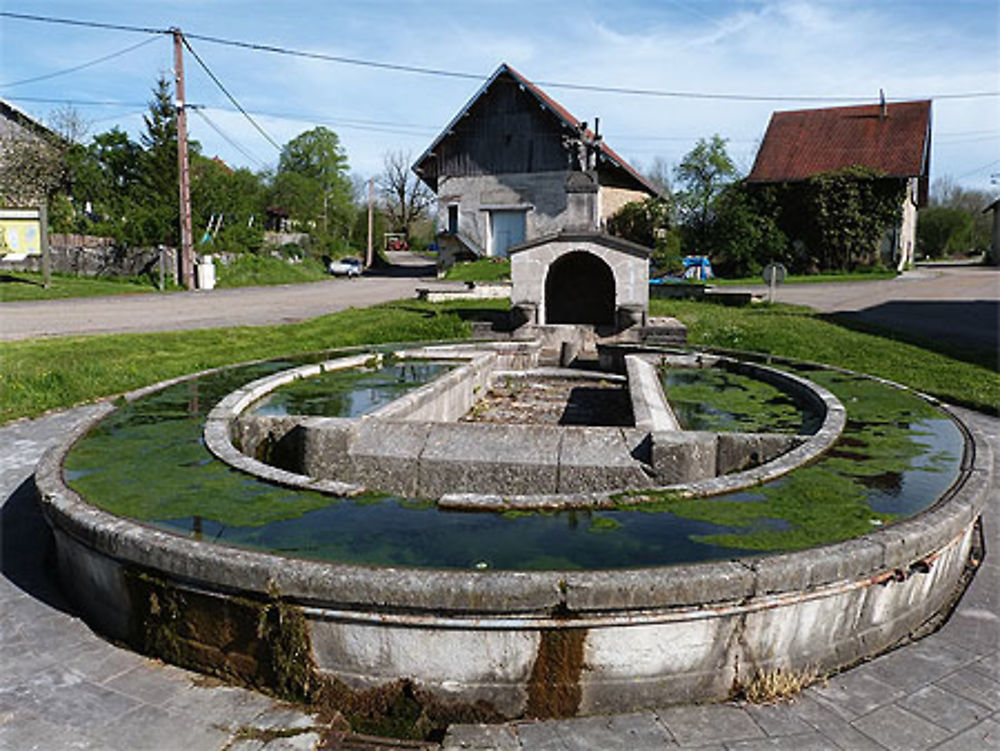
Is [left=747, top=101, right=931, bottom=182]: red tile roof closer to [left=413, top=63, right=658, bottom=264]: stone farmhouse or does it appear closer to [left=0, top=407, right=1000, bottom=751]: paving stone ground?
[left=413, top=63, right=658, bottom=264]: stone farmhouse

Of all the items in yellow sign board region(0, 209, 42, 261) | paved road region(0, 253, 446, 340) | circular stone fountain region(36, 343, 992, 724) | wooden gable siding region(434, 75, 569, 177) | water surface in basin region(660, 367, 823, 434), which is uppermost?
wooden gable siding region(434, 75, 569, 177)

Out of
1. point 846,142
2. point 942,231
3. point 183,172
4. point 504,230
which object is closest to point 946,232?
→ point 942,231

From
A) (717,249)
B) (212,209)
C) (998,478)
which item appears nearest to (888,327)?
(998,478)

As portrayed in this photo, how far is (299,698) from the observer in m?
3.74

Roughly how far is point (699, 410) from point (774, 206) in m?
31.2

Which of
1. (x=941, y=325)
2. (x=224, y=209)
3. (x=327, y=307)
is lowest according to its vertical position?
(x=327, y=307)

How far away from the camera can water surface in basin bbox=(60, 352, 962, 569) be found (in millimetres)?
4168

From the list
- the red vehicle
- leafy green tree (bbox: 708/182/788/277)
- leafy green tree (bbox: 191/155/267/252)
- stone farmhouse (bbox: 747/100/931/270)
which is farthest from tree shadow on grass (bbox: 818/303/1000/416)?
the red vehicle

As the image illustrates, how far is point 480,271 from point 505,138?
6791mm

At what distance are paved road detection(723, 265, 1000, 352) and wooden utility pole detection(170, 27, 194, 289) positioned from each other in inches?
819

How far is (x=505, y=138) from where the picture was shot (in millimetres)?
34531

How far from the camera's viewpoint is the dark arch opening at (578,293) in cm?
1547

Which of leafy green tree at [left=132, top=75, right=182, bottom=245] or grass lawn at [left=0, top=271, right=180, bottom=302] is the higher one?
leafy green tree at [left=132, top=75, right=182, bottom=245]

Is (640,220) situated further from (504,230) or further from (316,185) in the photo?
(316,185)
